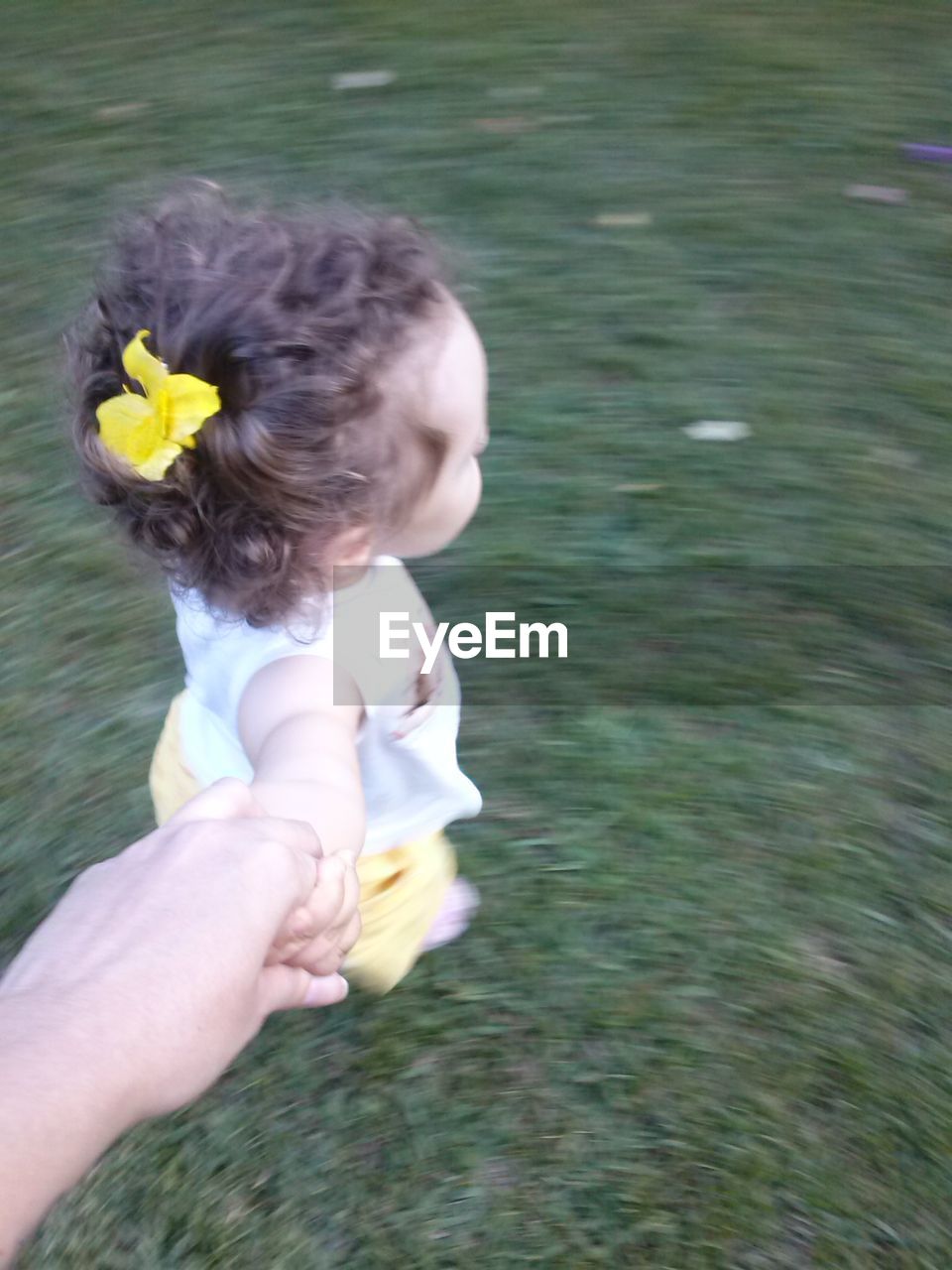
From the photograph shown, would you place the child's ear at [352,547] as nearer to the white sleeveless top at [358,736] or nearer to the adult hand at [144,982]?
the white sleeveless top at [358,736]

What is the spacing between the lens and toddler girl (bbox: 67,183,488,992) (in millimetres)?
1266

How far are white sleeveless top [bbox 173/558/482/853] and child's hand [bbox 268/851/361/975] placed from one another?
0.31 m

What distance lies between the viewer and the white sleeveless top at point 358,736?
4.71 ft

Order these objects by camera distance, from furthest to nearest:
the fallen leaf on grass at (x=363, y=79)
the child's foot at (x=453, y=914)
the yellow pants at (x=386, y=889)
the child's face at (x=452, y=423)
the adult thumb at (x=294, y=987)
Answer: the fallen leaf on grass at (x=363, y=79), the child's foot at (x=453, y=914), the yellow pants at (x=386, y=889), the child's face at (x=452, y=423), the adult thumb at (x=294, y=987)

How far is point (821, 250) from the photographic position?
286 cm

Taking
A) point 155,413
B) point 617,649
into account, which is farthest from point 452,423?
point 617,649

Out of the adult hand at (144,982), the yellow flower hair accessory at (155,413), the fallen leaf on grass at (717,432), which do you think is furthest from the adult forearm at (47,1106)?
the fallen leaf on grass at (717,432)

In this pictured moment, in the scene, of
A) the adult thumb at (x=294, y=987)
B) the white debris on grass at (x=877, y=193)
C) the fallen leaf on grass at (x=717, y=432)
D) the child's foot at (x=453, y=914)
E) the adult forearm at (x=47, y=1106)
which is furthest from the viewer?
the white debris on grass at (x=877, y=193)

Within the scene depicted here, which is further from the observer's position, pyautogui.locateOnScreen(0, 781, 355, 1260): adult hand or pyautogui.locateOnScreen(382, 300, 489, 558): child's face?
pyautogui.locateOnScreen(382, 300, 489, 558): child's face

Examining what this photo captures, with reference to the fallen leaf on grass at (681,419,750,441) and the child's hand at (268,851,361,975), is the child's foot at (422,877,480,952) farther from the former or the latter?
the fallen leaf on grass at (681,419,750,441)

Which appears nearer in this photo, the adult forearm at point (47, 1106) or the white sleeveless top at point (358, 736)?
the adult forearm at point (47, 1106)

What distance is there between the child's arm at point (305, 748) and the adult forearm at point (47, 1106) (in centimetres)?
37

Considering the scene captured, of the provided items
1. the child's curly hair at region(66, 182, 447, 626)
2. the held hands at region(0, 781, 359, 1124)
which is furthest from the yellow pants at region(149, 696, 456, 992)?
the held hands at region(0, 781, 359, 1124)

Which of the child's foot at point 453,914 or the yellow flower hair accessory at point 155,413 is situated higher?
the yellow flower hair accessory at point 155,413
